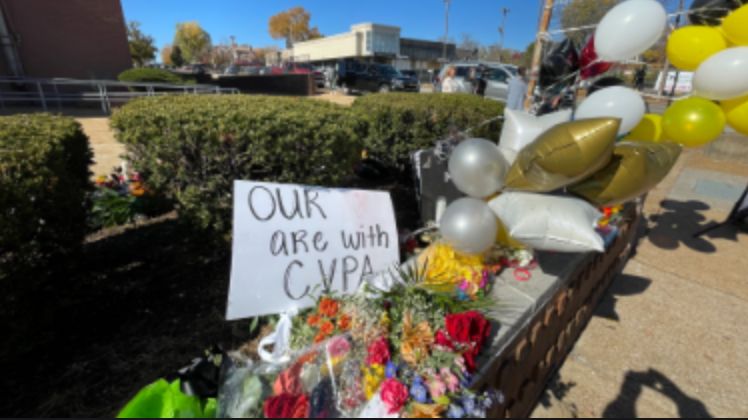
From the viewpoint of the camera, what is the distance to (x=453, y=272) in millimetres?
1764

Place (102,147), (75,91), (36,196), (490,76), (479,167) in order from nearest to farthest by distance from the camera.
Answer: (36,196)
(479,167)
(102,147)
(75,91)
(490,76)

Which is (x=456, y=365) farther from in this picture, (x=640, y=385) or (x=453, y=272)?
(x=640, y=385)

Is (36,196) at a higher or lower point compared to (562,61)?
lower

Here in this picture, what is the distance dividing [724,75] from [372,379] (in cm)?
292

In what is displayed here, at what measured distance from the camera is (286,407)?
3.25 ft

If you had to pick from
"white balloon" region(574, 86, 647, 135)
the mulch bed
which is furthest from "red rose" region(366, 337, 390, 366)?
"white balloon" region(574, 86, 647, 135)

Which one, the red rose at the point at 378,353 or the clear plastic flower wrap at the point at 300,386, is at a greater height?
the red rose at the point at 378,353

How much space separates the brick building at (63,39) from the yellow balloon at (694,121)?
17650 millimetres

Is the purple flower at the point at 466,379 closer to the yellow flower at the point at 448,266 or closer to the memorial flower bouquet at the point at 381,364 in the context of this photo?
the memorial flower bouquet at the point at 381,364

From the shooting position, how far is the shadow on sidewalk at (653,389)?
1.93 metres

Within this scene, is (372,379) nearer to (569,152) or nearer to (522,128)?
(569,152)

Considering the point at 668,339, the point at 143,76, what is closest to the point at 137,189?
the point at 668,339

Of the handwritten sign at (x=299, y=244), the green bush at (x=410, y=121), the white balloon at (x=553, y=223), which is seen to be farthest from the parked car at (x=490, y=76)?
the handwritten sign at (x=299, y=244)

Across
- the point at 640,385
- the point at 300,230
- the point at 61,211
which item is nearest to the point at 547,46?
the point at 640,385
